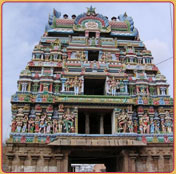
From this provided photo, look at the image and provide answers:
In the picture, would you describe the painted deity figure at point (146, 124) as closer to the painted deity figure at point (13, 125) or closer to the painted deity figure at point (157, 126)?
the painted deity figure at point (157, 126)

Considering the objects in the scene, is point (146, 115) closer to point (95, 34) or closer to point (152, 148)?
point (152, 148)

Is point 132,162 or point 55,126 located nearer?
point 132,162

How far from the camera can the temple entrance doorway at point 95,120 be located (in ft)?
59.9

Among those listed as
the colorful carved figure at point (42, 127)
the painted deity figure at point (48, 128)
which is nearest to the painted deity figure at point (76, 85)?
the painted deity figure at point (48, 128)

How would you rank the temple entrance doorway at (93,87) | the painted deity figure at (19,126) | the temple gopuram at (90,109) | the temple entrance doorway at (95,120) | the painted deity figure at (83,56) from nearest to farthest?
the temple gopuram at (90,109) → the painted deity figure at (19,126) → the temple entrance doorway at (95,120) → the temple entrance doorway at (93,87) → the painted deity figure at (83,56)

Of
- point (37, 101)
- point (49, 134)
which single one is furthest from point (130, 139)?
point (37, 101)

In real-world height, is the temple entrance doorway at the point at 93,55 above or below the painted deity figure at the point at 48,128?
above

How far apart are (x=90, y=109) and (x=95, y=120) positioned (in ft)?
7.34

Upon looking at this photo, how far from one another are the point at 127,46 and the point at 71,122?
33.6 feet

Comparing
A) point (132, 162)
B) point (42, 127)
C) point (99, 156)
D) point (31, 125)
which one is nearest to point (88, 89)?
point (99, 156)

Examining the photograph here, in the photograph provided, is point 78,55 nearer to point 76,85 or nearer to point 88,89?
point 88,89

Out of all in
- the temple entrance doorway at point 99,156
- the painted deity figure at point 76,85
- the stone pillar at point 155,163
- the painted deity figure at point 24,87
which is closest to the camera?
the stone pillar at point 155,163

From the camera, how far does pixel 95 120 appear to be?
65.0 ft

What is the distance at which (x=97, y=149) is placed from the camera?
16.3m
